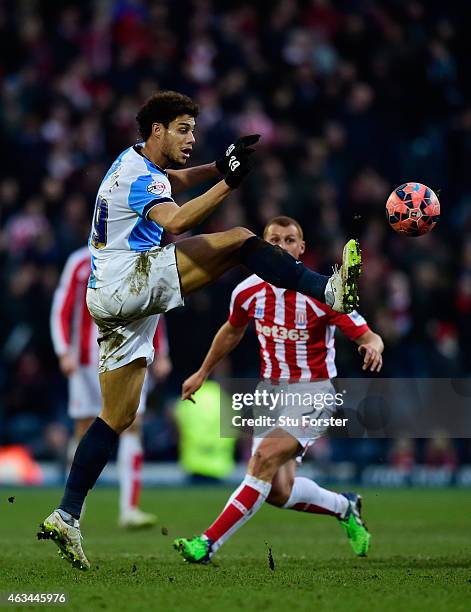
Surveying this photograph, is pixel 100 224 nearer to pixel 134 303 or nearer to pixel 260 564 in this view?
pixel 134 303

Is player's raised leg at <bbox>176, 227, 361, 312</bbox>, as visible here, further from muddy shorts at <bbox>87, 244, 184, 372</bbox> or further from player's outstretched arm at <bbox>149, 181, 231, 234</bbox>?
player's outstretched arm at <bbox>149, 181, 231, 234</bbox>

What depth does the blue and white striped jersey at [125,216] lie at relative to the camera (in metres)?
5.97

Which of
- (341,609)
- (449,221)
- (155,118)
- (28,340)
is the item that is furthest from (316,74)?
(341,609)

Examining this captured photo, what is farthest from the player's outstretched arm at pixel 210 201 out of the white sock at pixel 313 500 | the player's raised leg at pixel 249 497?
the white sock at pixel 313 500

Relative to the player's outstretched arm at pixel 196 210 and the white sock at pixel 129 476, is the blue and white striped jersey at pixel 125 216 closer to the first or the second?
the player's outstretched arm at pixel 196 210

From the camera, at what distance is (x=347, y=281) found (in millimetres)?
5562

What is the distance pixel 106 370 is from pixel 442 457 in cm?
810

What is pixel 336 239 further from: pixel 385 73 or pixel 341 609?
pixel 341 609

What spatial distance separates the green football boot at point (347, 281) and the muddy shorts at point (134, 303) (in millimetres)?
794

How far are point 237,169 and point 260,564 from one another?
2.31 meters

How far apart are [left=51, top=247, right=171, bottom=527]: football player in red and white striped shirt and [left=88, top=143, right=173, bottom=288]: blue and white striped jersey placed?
2.83 meters

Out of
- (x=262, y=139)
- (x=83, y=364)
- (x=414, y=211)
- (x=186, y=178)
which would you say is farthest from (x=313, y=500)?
(x=262, y=139)

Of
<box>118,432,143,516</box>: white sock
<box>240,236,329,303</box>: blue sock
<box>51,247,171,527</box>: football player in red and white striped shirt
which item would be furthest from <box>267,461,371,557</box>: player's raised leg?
<box>118,432,143,516</box>: white sock

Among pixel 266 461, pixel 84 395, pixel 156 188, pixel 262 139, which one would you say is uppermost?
pixel 262 139
